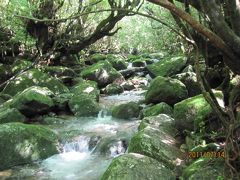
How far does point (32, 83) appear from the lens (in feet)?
45.5

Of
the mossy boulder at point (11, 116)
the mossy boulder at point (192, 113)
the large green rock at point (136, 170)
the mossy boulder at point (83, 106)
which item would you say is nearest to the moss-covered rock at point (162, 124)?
the mossy boulder at point (192, 113)

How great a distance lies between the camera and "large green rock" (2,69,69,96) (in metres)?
13.6

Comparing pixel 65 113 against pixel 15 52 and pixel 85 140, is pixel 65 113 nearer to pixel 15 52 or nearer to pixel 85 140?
pixel 85 140

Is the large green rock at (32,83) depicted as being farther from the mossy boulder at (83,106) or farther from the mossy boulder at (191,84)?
the mossy boulder at (191,84)

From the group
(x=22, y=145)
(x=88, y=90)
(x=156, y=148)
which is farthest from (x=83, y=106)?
(x=156, y=148)

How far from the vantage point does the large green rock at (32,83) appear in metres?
13.6

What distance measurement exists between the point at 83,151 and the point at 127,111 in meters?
2.68

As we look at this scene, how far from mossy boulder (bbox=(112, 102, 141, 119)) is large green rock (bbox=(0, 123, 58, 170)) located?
2.92 meters

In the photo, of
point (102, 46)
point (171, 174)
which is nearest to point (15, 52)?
point (171, 174)

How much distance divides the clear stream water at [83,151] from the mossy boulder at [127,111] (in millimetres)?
273

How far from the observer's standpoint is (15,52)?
57.0 ft

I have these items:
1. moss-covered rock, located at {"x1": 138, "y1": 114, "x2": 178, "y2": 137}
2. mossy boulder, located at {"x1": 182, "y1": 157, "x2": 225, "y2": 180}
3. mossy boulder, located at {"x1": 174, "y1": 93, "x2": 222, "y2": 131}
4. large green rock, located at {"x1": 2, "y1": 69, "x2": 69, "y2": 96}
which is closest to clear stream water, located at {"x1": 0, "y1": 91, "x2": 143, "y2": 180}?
moss-covered rock, located at {"x1": 138, "y1": 114, "x2": 178, "y2": 137}
